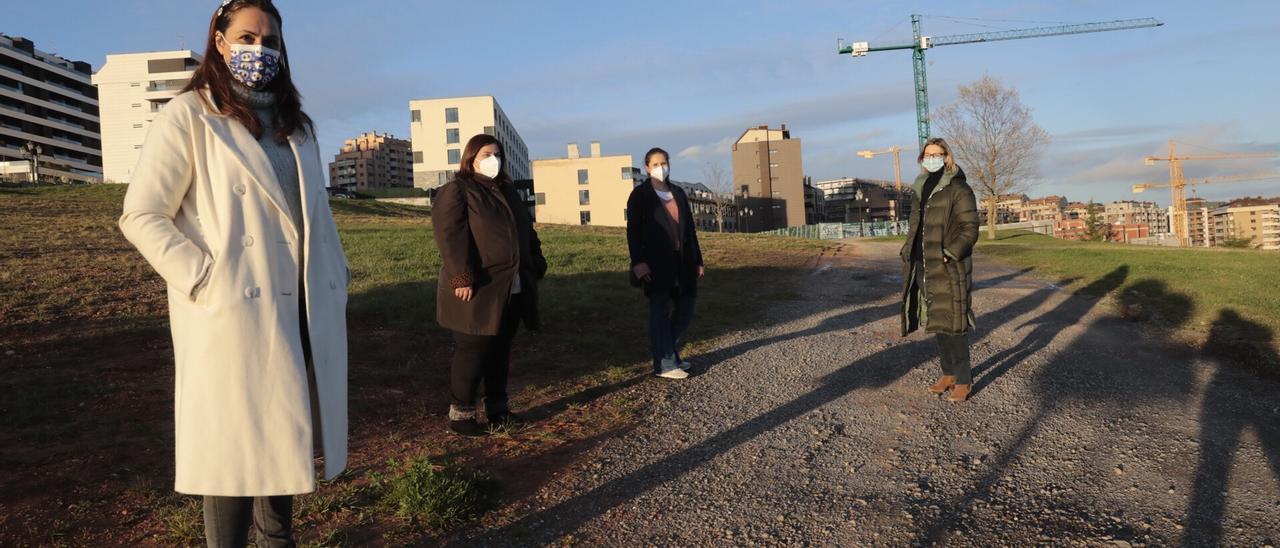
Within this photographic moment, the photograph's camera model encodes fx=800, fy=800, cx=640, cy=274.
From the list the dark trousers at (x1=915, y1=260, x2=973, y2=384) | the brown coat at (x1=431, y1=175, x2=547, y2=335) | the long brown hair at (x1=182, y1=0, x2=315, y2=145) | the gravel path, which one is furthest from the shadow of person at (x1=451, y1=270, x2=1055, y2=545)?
the long brown hair at (x1=182, y1=0, x2=315, y2=145)

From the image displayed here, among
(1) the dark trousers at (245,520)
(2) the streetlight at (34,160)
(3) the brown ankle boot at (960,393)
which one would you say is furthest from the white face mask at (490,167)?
(2) the streetlight at (34,160)

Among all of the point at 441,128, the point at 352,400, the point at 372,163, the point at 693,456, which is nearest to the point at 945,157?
the point at 693,456

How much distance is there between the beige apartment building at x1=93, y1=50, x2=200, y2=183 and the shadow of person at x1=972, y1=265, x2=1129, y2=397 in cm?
9974

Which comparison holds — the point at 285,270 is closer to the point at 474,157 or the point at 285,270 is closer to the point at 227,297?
the point at 227,297

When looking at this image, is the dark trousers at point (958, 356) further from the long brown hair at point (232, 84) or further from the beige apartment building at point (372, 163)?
the beige apartment building at point (372, 163)

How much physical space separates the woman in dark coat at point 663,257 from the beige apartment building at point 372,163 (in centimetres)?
17079

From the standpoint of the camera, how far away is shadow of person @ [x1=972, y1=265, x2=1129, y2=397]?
642 centimetres

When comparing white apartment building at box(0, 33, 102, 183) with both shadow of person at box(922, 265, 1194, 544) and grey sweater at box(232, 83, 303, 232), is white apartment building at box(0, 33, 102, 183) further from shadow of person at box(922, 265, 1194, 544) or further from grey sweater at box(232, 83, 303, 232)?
grey sweater at box(232, 83, 303, 232)

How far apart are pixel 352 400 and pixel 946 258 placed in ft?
13.8

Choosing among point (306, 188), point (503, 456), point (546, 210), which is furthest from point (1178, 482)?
point (546, 210)

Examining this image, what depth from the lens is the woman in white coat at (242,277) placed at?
7.07 ft

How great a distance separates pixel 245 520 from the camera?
7.63 ft

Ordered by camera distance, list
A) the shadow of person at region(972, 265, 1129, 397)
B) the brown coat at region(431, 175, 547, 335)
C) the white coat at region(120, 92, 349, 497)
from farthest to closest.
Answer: the shadow of person at region(972, 265, 1129, 397)
the brown coat at region(431, 175, 547, 335)
the white coat at region(120, 92, 349, 497)

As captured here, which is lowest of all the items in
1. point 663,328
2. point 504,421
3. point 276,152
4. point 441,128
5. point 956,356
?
point 504,421
